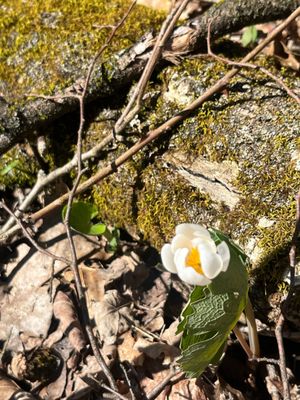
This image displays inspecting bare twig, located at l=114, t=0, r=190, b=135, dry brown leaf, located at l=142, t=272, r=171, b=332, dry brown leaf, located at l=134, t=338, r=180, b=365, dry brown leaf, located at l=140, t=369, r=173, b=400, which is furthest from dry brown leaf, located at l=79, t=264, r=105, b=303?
bare twig, located at l=114, t=0, r=190, b=135

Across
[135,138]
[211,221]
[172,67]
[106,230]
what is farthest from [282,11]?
[106,230]

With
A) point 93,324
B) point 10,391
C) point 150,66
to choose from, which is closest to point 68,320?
point 93,324

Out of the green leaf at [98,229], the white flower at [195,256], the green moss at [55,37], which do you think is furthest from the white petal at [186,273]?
the green moss at [55,37]

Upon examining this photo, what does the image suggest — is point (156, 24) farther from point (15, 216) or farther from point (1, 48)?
point (15, 216)

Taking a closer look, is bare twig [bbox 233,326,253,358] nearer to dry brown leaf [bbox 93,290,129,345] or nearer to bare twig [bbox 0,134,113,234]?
dry brown leaf [bbox 93,290,129,345]

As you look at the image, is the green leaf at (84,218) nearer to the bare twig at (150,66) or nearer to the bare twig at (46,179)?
the bare twig at (46,179)

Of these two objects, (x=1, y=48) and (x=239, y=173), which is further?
(x=1, y=48)
